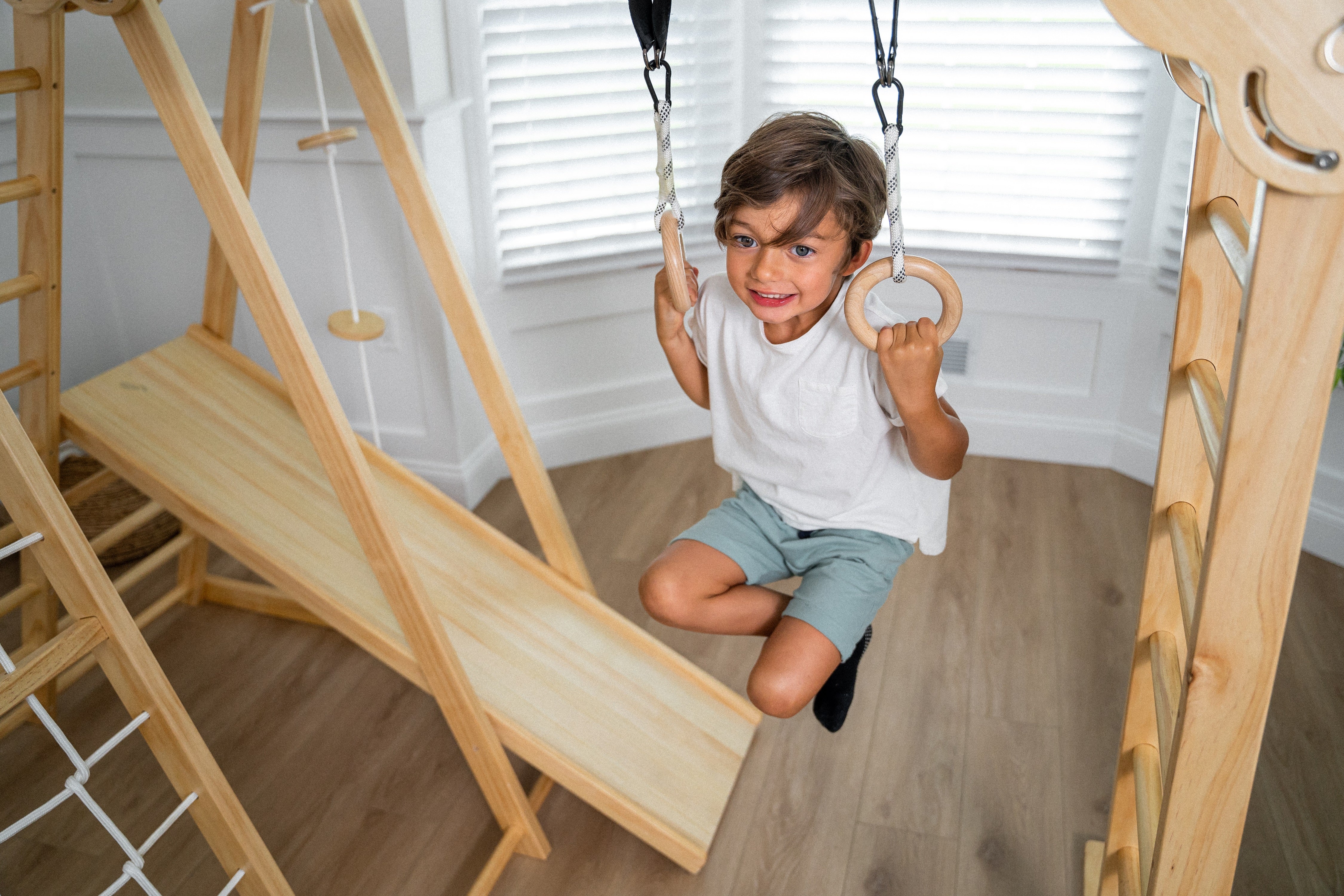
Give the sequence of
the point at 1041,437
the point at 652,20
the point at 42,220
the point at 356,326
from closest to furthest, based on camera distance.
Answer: the point at 652,20 → the point at 42,220 → the point at 356,326 → the point at 1041,437

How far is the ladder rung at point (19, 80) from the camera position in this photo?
1.56 m

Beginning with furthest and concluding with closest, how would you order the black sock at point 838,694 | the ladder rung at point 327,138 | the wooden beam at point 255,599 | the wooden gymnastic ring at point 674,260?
1. the wooden beam at point 255,599
2. the ladder rung at point 327,138
3. the black sock at point 838,694
4. the wooden gymnastic ring at point 674,260

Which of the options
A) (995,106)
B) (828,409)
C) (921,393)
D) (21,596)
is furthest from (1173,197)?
(21,596)

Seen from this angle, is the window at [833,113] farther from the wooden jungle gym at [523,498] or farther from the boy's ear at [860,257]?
the boy's ear at [860,257]

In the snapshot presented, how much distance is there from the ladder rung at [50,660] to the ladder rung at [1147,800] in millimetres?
1284

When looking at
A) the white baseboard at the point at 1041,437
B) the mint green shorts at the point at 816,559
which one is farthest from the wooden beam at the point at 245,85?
the white baseboard at the point at 1041,437

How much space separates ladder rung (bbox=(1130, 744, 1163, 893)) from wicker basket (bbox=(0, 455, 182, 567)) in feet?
7.96

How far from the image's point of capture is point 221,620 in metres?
2.56

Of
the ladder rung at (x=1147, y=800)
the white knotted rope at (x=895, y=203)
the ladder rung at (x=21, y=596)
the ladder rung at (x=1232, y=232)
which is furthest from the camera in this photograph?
the ladder rung at (x=21, y=596)

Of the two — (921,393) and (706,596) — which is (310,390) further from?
(921,393)

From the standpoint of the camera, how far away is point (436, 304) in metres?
2.79

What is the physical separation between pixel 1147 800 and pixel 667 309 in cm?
96

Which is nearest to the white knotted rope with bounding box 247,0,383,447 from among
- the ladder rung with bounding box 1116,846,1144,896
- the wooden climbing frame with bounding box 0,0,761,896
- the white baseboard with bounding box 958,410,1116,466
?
the wooden climbing frame with bounding box 0,0,761,896

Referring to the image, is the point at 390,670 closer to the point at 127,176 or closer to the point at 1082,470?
the point at 127,176
